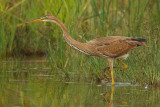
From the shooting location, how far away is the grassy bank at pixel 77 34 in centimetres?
960

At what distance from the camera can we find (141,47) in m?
9.83

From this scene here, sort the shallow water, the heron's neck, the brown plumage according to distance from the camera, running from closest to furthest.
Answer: the shallow water
the heron's neck
the brown plumage

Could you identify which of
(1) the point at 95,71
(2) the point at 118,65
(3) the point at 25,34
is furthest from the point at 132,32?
(3) the point at 25,34

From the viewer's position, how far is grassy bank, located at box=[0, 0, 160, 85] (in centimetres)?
960

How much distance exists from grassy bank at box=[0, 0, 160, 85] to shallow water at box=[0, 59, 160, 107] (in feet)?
1.35

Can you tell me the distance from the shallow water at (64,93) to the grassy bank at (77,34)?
0.41m

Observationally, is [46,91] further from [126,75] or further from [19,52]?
[19,52]

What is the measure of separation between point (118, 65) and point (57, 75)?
1.67 m

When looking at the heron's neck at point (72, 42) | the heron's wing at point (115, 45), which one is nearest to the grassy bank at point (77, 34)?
the heron's wing at point (115, 45)

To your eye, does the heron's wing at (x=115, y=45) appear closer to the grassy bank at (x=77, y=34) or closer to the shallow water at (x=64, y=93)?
the grassy bank at (x=77, y=34)

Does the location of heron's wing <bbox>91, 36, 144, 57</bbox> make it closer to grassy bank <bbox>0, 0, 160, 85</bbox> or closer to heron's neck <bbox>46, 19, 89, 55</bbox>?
grassy bank <bbox>0, 0, 160, 85</bbox>

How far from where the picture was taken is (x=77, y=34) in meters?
10.9

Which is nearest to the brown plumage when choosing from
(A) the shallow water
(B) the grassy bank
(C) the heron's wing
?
(C) the heron's wing

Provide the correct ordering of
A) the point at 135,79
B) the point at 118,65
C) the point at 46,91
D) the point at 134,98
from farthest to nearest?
the point at 118,65
the point at 135,79
the point at 46,91
the point at 134,98
